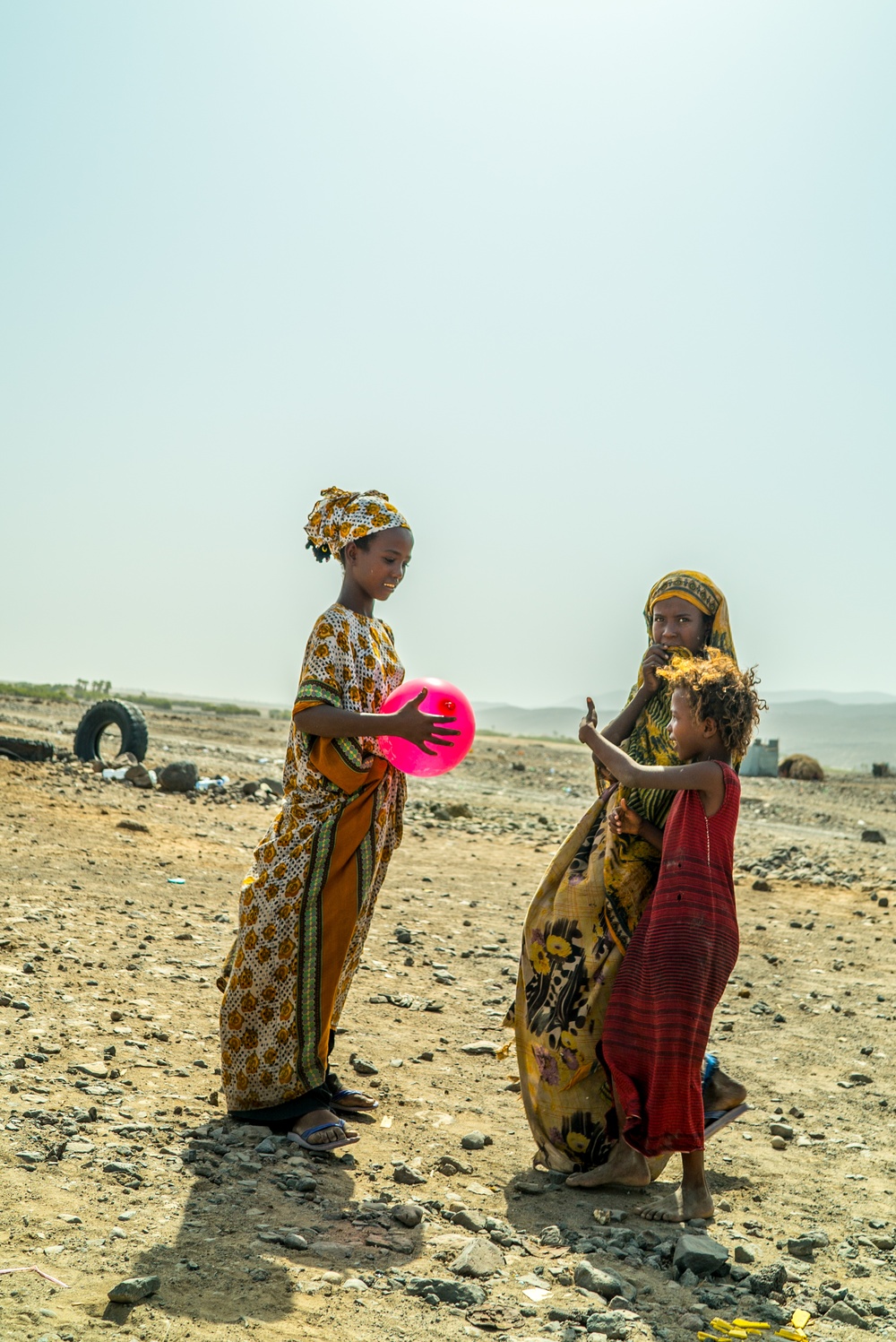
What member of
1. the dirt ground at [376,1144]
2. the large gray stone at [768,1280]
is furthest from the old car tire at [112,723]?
the large gray stone at [768,1280]

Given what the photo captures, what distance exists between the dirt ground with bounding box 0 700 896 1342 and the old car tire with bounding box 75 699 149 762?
5858mm

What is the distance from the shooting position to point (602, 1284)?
3541 millimetres

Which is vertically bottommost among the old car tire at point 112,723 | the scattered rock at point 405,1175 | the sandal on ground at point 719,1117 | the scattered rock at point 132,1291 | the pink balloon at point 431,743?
the scattered rock at point 405,1175

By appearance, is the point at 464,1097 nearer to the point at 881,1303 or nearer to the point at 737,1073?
the point at 737,1073

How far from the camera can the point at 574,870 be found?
4.77 metres

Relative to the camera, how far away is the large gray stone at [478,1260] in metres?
3.58

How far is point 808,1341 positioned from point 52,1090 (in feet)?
9.74

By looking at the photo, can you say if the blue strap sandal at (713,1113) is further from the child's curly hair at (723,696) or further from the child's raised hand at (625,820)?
the child's curly hair at (723,696)

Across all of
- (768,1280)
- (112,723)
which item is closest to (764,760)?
(112,723)

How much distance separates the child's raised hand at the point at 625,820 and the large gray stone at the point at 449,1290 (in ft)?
5.73

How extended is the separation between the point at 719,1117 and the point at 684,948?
0.98m

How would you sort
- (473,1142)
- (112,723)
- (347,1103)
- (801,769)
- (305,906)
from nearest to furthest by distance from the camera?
(305,906)
(473,1142)
(347,1103)
(112,723)
(801,769)

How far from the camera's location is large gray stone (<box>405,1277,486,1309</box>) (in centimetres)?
339

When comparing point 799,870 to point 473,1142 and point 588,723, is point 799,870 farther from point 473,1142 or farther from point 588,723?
point 588,723
